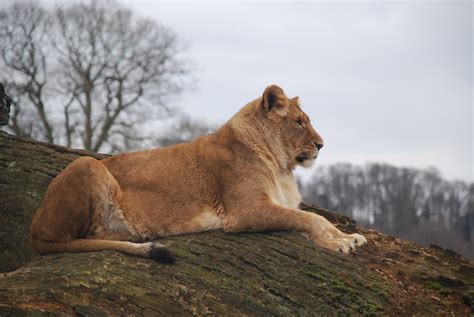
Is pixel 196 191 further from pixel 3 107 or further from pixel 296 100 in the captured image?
pixel 3 107

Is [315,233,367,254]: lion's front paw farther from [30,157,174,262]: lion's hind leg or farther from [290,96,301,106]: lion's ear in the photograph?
[290,96,301,106]: lion's ear

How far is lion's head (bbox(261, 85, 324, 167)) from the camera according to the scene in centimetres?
748

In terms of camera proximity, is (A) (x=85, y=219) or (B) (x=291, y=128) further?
(B) (x=291, y=128)

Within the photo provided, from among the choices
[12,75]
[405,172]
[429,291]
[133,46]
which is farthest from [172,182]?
[405,172]

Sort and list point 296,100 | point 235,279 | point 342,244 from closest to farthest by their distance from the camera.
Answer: point 235,279 < point 342,244 < point 296,100

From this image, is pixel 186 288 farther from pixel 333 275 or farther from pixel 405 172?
pixel 405 172

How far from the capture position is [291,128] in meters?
7.52

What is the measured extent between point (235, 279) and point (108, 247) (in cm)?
138

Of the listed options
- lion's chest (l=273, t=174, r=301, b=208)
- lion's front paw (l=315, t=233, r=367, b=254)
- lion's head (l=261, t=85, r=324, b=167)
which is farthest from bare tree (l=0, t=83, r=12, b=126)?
lion's front paw (l=315, t=233, r=367, b=254)

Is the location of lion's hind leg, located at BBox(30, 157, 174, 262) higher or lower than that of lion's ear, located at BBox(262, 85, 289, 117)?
lower

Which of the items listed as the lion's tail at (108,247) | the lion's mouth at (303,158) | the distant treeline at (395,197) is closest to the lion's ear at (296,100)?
the lion's mouth at (303,158)

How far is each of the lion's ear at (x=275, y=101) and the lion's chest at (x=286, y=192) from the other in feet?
2.86

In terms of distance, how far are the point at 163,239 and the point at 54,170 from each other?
2.28 meters

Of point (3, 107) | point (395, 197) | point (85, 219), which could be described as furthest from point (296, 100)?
point (395, 197)
